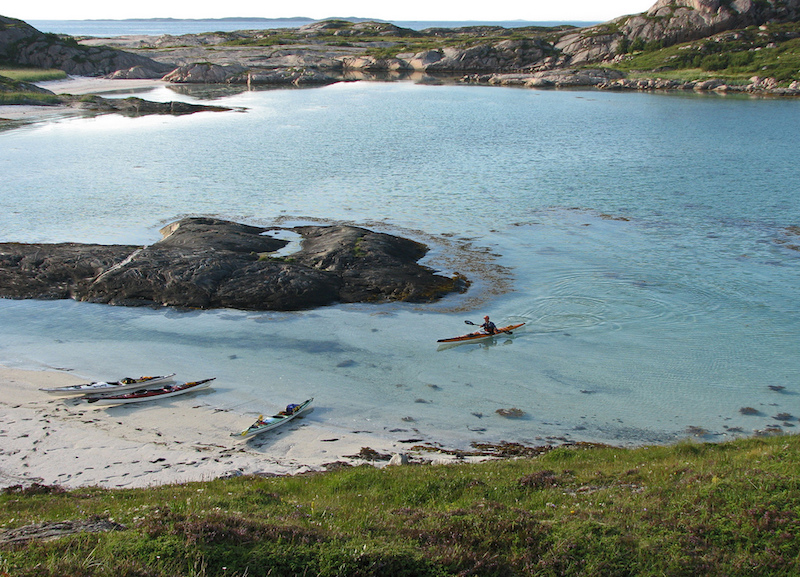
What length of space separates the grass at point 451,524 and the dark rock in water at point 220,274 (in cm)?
1777

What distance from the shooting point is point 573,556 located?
11.6 metres

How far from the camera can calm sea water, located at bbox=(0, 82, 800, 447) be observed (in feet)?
82.1

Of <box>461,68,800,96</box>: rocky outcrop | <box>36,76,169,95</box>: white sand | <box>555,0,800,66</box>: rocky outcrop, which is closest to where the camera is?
<box>461,68,800,96</box>: rocky outcrop

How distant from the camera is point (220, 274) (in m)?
34.8

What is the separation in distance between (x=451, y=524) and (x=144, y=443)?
13.3 meters

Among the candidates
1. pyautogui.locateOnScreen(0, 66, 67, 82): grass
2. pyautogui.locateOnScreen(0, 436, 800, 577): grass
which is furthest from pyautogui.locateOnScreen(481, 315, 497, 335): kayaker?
pyautogui.locateOnScreen(0, 66, 67, 82): grass

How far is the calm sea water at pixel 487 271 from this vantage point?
82.1 feet

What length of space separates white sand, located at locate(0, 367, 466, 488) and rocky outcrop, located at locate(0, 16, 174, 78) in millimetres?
143171

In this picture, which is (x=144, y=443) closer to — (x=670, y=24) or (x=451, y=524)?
(x=451, y=524)

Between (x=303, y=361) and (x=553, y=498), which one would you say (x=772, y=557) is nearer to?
(x=553, y=498)

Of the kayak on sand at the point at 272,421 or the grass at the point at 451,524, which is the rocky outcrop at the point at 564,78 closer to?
the kayak on sand at the point at 272,421

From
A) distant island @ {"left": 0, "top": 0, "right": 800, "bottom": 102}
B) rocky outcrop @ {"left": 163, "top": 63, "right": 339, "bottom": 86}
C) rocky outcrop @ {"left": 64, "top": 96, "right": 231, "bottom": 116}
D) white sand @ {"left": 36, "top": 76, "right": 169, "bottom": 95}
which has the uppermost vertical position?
distant island @ {"left": 0, "top": 0, "right": 800, "bottom": 102}

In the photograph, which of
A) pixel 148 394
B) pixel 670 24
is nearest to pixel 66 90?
pixel 148 394

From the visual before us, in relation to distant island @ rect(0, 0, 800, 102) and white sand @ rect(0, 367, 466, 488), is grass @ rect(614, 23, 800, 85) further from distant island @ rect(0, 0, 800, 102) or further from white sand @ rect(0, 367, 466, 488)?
white sand @ rect(0, 367, 466, 488)
